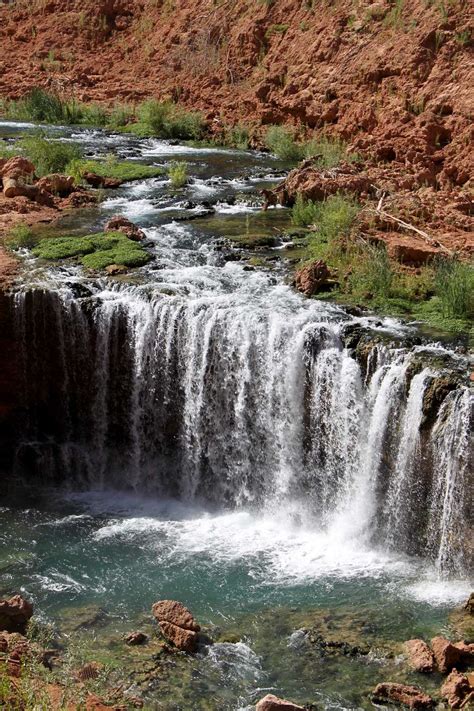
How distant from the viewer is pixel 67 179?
1942 centimetres

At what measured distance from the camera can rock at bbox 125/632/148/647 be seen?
919 cm

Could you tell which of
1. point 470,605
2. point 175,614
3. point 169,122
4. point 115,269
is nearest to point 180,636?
point 175,614

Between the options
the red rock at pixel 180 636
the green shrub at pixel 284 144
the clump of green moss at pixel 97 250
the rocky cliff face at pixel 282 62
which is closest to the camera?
the red rock at pixel 180 636

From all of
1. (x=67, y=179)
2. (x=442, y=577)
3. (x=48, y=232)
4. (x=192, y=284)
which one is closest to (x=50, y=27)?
(x=67, y=179)

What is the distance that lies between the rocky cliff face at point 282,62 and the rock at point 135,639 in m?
12.7

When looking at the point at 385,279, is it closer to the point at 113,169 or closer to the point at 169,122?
the point at 113,169

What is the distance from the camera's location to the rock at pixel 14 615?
8.86 metres

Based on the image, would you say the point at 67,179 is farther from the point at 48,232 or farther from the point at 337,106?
the point at 337,106

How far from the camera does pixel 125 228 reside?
54.2 feet

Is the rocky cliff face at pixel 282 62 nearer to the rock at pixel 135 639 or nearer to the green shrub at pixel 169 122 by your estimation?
the green shrub at pixel 169 122

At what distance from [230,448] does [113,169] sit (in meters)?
10.4

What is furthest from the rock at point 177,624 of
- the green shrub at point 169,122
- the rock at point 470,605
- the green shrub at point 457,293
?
the green shrub at point 169,122

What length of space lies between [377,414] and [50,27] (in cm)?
2867

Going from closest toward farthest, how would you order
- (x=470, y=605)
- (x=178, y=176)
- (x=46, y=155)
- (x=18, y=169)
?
(x=470, y=605), (x=18, y=169), (x=178, y=176), (x=46, y=155)
